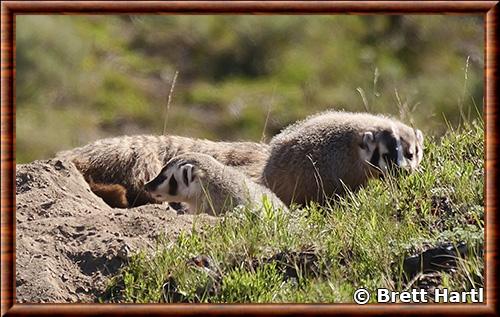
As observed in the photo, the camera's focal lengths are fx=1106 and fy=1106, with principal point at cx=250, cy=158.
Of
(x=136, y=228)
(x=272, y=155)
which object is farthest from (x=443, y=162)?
(x=136, y=228)

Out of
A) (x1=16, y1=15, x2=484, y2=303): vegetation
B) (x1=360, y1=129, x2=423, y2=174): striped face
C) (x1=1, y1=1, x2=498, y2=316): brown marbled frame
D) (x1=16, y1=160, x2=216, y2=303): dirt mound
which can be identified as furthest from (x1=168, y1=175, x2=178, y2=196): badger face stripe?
(x1=1, y1=1, x2=498, y2=316): brown marbled frame

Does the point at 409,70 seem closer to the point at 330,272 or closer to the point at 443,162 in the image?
the point at 443,162

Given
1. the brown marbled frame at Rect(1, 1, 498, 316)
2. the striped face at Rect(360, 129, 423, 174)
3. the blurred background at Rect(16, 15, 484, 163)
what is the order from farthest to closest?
1. the blurred background at Rect(16, 15, 484, 163)
2. the striped face at Rect(360, 129, 423, 174)
3. the brown marbled frame at Rect(1, 1, 498, 316)

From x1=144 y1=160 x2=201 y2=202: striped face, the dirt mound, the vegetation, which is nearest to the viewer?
the dirt mound

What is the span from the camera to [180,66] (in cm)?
1555

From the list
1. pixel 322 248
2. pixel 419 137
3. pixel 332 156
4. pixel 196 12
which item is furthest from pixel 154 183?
pixel 196 12

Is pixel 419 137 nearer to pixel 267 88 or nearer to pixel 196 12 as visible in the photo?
pixel 196 12

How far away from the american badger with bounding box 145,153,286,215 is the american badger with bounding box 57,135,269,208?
34 cm

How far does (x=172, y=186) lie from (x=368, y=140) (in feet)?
3.90

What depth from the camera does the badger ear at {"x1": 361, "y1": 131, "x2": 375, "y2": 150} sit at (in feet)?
21.3

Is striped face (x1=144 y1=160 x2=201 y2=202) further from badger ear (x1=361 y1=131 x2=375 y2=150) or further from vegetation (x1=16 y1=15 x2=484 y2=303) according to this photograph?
badger ear (x1=361 y1=131 x2=375 y2=150)

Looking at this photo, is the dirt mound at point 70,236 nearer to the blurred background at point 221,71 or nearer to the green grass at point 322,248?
the green grass at point 322,248

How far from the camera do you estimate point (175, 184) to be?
6535mm

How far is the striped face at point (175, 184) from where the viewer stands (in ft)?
21.2
